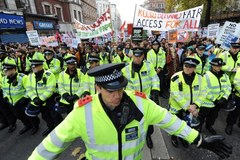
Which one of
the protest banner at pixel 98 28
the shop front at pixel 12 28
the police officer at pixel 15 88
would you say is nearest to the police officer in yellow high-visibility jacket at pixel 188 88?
the police officer at pixel 15 88

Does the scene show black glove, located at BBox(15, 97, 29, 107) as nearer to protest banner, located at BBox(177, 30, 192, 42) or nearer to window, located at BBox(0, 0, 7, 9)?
protest banner, located at BBox(177, 30, 192, 42)

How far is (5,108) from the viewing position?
16.8 ft

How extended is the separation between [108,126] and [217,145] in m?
1.04

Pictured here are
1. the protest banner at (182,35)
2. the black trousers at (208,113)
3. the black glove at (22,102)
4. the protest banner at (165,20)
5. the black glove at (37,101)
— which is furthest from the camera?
the protest banner at (182,35)

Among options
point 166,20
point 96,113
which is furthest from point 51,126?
point 166,20

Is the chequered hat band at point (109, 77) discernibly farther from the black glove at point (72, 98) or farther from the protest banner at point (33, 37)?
the protest banner at point (33, 37)

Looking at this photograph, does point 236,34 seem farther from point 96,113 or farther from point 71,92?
point 96,113

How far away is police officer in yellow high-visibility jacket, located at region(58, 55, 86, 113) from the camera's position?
4.03 m

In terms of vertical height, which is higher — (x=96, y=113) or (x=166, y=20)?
(x=166, y=20)

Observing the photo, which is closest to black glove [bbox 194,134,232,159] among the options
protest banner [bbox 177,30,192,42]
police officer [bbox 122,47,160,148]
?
police officer [bbox 122,47,160,148]

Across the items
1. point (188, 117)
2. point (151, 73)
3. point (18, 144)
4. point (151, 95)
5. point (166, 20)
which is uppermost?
point (166, 20)

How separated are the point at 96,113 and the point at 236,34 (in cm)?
607

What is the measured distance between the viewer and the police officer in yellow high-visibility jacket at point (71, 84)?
13.2ft

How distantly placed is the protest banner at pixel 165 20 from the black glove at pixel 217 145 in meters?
5.86
